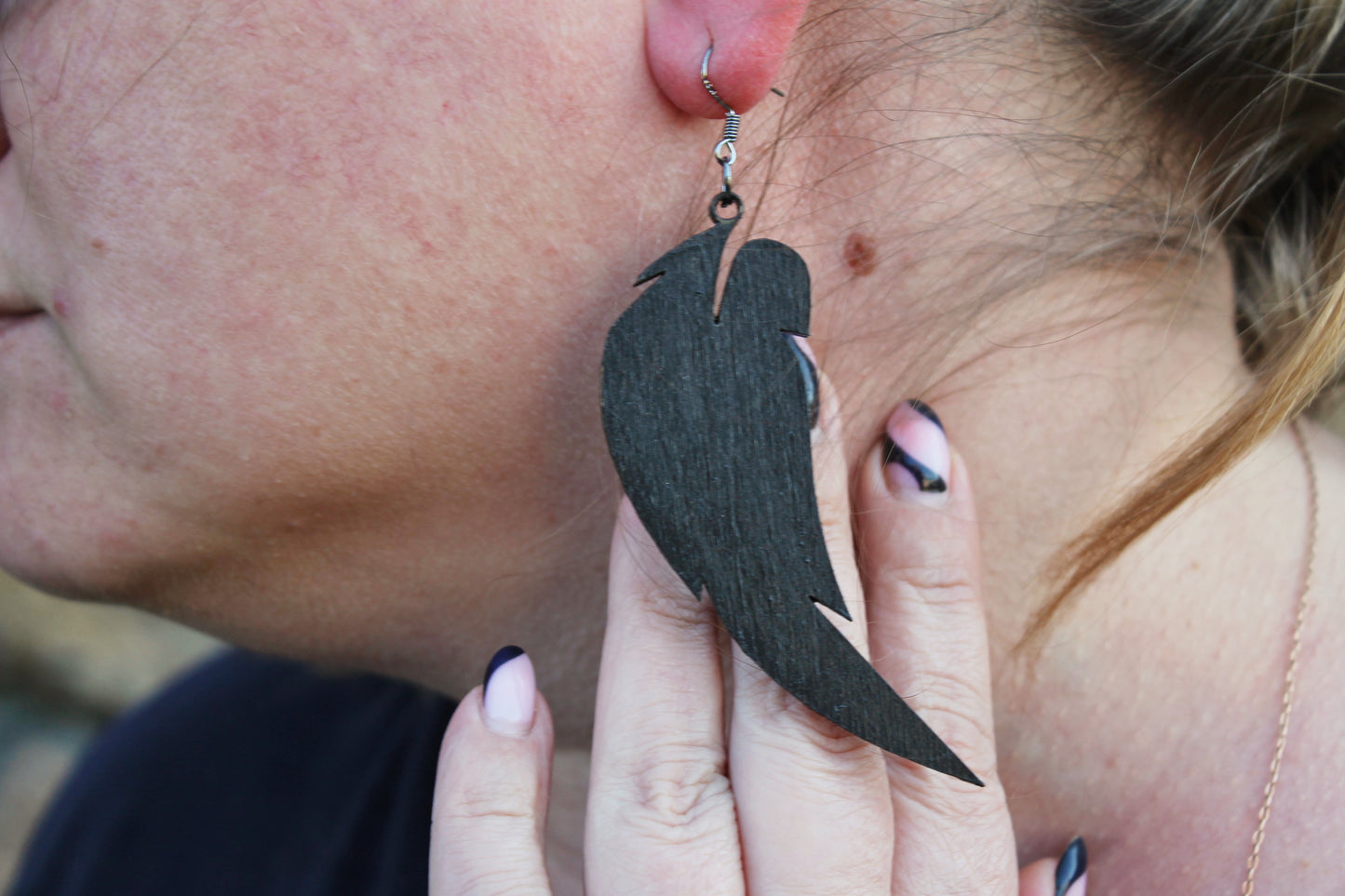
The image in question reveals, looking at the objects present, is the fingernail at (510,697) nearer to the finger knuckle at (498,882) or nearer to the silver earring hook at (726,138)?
the finger knuckle at (498,882)

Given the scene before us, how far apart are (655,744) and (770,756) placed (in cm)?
12

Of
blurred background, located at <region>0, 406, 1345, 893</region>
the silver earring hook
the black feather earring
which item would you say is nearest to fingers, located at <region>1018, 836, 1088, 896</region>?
the black feather earring

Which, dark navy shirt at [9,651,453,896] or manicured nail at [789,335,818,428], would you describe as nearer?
manicured nail at [789,335,818,428]

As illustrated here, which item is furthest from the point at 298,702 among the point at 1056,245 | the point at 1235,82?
the point at 1235,82

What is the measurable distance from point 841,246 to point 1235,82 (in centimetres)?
53

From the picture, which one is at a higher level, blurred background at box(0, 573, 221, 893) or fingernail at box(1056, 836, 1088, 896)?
blurred background at box(0, 573, 221, 893)

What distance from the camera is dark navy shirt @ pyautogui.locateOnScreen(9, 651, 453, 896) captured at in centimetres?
175

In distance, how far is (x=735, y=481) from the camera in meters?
0.87

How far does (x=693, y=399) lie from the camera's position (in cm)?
87

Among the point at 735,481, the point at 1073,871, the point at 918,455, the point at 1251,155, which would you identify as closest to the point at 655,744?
the point at 735,481

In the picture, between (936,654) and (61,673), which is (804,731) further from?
(61,673)

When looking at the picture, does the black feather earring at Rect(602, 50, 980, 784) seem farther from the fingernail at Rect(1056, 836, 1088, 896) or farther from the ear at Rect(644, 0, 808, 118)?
the fingernail at Rect(1056, 836, 1088, 896)

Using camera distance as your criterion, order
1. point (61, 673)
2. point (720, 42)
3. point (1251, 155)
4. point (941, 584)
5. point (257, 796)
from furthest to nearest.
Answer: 1. point (61, 673)
2. point (257, 796)
3. point (1251, 155)
4. point (941, 584)
5. point (720, 42)

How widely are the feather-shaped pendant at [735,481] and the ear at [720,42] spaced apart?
6.1 inches
